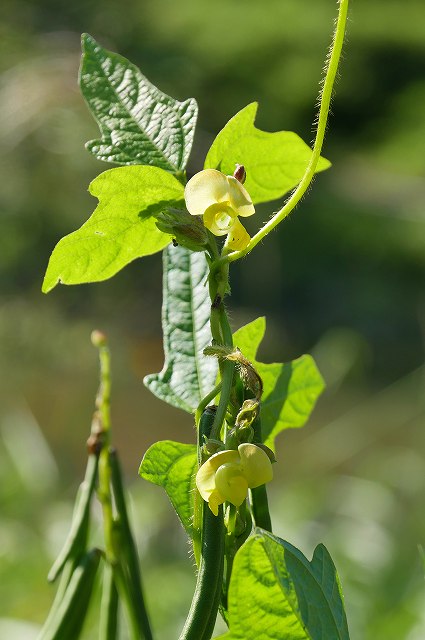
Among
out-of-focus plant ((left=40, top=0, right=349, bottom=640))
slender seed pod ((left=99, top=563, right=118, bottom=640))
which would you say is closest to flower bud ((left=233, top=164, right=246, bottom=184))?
out-of-focus plant ((left=40, top=0, right=349, bottom=640))

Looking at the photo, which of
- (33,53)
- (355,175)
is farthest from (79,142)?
(355,175)

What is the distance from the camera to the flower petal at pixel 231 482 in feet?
0.46

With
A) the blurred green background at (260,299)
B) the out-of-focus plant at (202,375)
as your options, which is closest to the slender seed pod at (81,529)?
the out-of-focus plant at (202,375)

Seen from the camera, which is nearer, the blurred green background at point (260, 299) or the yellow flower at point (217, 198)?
the yellow flower at point (217, 198)

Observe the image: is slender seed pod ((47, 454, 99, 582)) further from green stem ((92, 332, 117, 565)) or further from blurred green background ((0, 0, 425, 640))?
blurred green background ((0, 0, 425, 640))

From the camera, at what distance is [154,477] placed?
17 cm

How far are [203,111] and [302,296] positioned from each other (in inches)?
81.7

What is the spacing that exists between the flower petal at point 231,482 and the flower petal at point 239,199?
4 centimetres

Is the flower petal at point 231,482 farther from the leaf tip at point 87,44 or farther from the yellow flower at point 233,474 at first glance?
the leaf tip at point 87,44

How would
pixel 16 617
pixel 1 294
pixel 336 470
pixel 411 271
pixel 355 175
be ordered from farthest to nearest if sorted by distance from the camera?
pixel 355 175 < pixel 411 271 < pixel 1 294 < pixel 336 470 < pixel 16 617

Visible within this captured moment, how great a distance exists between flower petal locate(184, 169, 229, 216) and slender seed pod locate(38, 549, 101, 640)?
97 millimetres

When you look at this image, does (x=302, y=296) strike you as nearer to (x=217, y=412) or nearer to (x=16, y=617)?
(x=16, y=617)

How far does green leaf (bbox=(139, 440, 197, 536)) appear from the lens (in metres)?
0.18

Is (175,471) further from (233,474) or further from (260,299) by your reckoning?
(260,299)
